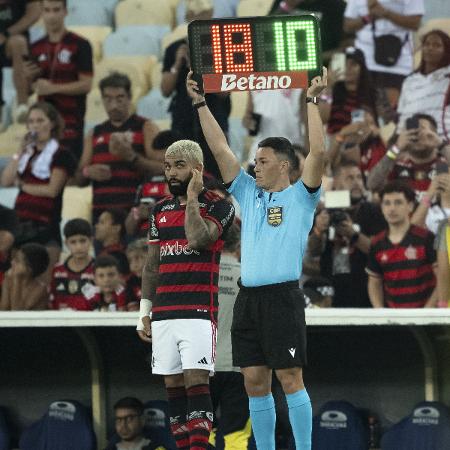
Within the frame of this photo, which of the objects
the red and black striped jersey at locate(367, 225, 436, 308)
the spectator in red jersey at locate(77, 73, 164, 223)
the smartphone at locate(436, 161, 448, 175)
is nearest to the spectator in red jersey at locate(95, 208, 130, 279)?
the spectator in red jersey at locate(77, 73, 164, 223)

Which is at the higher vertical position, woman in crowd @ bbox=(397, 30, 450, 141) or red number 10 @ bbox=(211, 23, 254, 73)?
woman in crowd @ bbox=(397, 30, 450, 141)

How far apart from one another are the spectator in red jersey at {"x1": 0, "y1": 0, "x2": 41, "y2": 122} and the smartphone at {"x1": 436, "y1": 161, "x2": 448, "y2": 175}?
439 cm

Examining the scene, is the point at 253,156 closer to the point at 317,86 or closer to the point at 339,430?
the point at 339,430

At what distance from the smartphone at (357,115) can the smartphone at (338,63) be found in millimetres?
336

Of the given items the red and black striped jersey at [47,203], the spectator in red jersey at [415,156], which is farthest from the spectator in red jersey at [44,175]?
the spectator in red jersey at [415,156]

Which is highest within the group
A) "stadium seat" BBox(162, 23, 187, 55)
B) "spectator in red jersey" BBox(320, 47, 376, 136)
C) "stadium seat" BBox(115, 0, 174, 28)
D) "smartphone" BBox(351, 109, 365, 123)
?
"stadium seat" BBox(115, 0, 174, 28)

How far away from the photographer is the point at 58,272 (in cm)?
953

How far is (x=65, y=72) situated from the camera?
1116cm

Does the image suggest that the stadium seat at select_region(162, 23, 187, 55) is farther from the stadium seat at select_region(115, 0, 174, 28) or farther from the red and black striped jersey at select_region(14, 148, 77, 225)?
the red and black striped jersey at select_region(14, 148, 77, 225)

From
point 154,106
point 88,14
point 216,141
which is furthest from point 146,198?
point 88,14

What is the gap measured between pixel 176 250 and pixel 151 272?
1.08ft

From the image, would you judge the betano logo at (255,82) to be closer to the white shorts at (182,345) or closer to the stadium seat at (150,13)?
the white shorts at (182,345)

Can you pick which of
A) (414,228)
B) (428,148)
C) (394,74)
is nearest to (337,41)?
(394,74)

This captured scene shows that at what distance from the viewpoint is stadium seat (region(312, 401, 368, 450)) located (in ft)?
27.0
